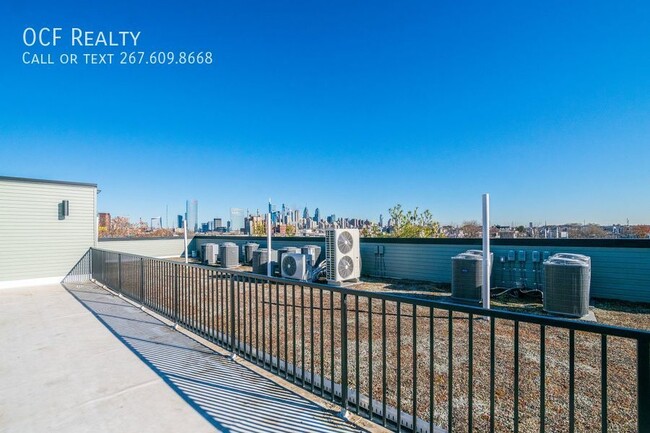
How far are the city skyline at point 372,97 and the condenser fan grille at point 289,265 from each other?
1890 millimetres

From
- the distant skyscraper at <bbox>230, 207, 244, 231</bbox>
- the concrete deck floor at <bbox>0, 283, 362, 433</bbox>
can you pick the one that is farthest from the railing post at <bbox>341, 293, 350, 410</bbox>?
the distant skyscraper at <bbox>230, 207, 244, 231</bbox>

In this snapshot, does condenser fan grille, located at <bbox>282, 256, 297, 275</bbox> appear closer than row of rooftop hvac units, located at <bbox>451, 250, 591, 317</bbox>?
No

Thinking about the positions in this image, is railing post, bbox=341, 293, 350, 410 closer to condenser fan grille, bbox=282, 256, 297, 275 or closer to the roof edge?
condenser fan grille, bbox=282, 256, 297, 275

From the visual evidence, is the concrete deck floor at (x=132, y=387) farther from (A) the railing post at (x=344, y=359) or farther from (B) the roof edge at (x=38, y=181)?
(B) the roof edge at (x=38, y=181)

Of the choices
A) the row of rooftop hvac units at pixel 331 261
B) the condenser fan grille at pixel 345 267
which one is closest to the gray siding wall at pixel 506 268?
the row of rooftop hvac units at pixel 331 261

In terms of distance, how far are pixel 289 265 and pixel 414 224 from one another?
30.8 feet

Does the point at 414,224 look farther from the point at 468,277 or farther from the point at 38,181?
the point at 38,181

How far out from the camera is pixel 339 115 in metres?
14.5

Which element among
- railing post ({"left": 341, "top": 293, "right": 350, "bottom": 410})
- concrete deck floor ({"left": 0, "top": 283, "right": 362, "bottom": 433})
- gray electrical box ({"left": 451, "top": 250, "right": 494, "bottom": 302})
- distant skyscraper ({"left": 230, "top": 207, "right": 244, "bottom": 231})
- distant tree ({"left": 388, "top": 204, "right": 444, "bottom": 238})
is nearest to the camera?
concrete deck floor ({"left": 0, "top": 283, "right": 362, "bottom": 433})

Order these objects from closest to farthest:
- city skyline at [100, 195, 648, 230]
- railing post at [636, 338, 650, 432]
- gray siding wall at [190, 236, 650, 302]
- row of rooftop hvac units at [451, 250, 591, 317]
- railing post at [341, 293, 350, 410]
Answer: railing post at [636, 338, 650, 432], railing post at [341, 293, 350, 410], row of rooftop hvac units at [451, 250, 591, 317], gray siding wall at [190, 236, 650, 302], city skyline at [100, 195, 648, 230]

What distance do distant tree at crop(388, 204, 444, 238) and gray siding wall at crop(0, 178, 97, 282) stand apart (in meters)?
12.1

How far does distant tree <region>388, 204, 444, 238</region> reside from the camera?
1490 cm

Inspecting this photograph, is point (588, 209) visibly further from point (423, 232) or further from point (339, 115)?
point (339, 115)

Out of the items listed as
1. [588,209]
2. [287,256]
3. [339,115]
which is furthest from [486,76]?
[588,209]
